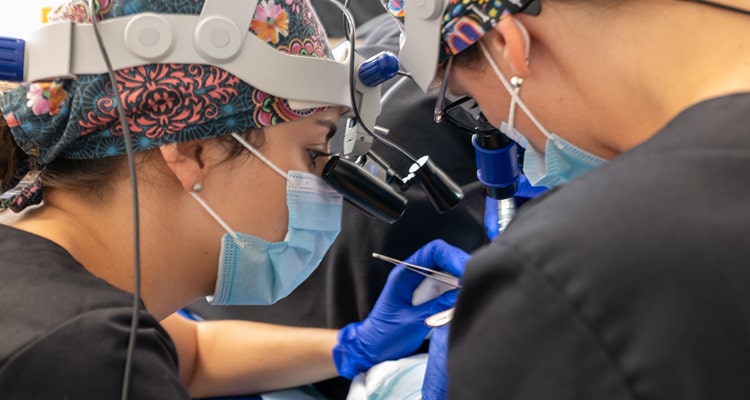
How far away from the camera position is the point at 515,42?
1.08 m

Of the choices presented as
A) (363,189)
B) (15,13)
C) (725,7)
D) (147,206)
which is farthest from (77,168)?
(15,13)

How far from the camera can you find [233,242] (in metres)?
1.39

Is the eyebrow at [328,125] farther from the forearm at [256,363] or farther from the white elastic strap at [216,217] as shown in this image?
the forearm at [256,363]

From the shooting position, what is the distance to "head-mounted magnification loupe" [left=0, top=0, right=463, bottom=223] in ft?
4.01

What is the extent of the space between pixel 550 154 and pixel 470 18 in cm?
25

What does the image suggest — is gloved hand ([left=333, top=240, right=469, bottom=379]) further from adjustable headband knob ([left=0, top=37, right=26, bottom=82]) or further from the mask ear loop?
adjustable headband knob ([left=0, top=37, right=26, bottom=82])

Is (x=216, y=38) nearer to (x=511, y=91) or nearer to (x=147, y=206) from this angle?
(x=147, y=206)

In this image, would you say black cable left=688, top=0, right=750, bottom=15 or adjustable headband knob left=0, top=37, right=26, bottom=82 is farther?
adjustable headband knob left=0, top=37, right=26, bottom=82

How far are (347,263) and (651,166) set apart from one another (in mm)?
1321

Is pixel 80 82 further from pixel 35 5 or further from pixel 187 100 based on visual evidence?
pixel 35 5

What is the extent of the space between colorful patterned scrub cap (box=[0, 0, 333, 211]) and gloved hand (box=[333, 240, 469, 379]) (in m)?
0.62

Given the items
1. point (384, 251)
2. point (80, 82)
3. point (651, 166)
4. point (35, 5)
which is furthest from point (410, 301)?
point (35, 5)

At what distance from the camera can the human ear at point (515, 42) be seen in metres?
1.07

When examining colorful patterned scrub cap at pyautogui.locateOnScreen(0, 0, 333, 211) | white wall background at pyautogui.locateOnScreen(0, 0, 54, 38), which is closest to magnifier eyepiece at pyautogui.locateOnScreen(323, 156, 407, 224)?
colorful patterned scrub cap at pyautogui.locateOnScreen(0, 0, 333, 211)
